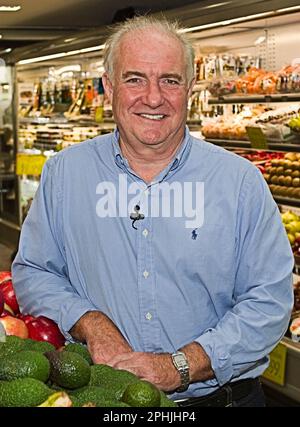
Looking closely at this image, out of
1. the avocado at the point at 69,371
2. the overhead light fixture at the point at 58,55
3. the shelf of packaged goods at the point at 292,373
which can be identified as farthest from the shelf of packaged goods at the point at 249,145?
the avocado at the point at 69,371

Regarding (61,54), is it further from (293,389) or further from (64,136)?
(293,389)

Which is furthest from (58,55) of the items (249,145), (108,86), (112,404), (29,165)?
(112,404)

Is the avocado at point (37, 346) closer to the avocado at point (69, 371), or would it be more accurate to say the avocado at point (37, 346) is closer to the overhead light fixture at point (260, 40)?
the avocado at point (69, 371)

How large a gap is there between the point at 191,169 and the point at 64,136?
577 cm

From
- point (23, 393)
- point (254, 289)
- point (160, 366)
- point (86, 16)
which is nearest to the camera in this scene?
point (23, 393)

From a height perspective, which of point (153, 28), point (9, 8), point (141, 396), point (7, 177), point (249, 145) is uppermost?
point (9, 8)

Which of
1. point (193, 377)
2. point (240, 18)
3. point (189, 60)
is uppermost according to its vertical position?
point (240, 18)

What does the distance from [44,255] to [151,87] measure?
59 centimetres

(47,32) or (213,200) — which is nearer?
(213,200)

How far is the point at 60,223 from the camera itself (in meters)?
2.46

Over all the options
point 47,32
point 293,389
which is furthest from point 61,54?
point 293,389

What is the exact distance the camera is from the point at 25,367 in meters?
1.63

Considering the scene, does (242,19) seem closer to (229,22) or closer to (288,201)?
(229,22)

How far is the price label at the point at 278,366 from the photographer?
434 cm
